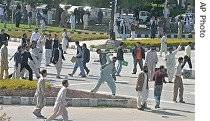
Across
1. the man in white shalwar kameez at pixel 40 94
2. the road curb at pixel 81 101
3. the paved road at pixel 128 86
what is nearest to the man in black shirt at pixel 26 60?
the paved road at pixel 128 86

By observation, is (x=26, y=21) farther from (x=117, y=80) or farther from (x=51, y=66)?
(x=117, y=80)

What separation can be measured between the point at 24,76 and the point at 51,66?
16.8 ft

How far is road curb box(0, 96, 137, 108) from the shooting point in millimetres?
15719

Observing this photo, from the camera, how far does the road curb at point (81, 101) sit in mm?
15719

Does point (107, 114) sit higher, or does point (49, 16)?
point (49, 16)

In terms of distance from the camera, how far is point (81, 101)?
15.8 metres

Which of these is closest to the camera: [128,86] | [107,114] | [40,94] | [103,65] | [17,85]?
[40,94]

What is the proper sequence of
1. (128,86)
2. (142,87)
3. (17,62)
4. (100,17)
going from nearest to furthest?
(142,87) → (17,62) → (128,86) → (100,17)

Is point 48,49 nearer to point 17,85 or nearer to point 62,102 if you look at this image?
point 17,85

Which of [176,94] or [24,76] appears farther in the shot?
[24,76]

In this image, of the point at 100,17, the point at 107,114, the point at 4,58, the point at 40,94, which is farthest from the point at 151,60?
the point at 100,17

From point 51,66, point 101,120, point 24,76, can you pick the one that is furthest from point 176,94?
point 51,66

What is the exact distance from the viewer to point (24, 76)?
65.6ft
